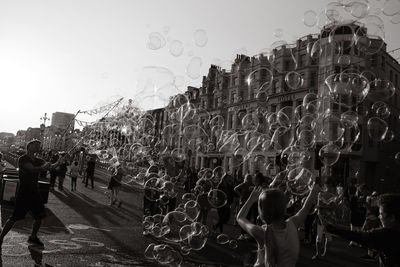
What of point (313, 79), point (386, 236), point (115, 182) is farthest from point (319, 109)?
point (386, 236)

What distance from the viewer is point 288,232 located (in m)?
2.62

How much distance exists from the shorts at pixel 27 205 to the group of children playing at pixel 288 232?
506 centimetres

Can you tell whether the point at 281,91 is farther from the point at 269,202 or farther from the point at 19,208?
the point at 269,202

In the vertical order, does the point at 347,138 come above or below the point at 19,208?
above

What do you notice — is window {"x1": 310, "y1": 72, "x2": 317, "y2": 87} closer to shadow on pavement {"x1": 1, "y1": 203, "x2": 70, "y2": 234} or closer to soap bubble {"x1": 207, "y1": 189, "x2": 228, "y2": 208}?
soap bubble {"x1": 207, "y1": 189, "x2": 228, "y2": 208}

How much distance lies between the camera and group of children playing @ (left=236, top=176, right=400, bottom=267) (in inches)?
101

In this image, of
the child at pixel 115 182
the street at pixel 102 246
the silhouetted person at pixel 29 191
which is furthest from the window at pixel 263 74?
the silhouetted person at pixel 29 191

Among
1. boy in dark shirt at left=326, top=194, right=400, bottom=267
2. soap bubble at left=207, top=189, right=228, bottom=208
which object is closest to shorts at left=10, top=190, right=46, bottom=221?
soap bubble at left=207, top=189, right=228, bottom=208

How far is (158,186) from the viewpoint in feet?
31.6

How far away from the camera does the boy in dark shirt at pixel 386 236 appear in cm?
272

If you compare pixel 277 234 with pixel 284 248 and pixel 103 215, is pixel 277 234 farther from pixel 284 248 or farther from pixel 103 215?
pixel 103 215

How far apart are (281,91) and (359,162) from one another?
41.0 ft

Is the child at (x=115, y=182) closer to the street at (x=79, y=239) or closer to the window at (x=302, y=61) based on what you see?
the street at (x=79, y=239)

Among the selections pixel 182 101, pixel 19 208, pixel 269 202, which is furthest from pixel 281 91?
pixel 269 202
